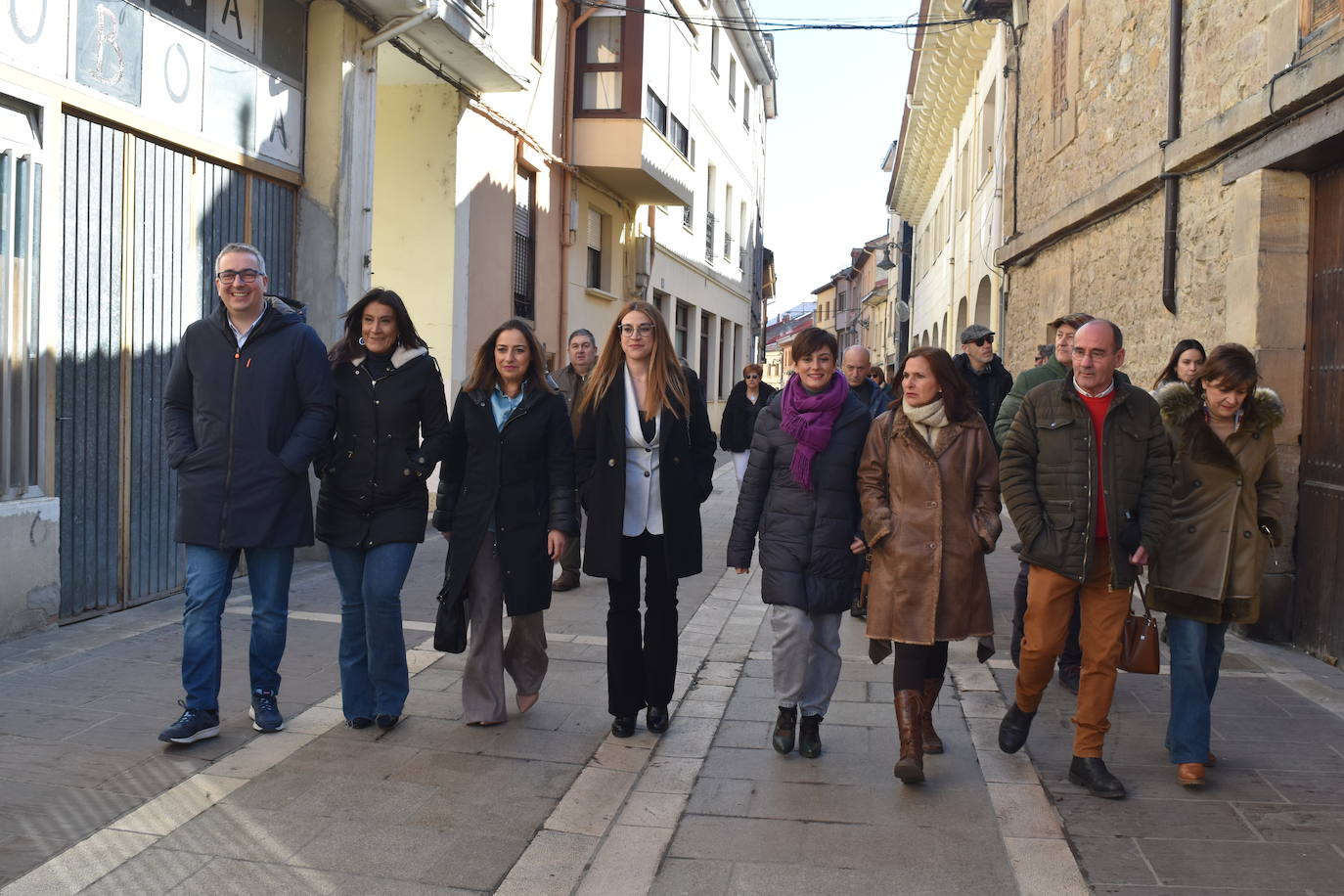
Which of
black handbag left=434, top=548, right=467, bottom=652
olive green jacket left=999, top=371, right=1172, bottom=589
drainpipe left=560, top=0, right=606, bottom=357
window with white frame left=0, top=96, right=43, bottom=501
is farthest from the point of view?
drainpipe left=560, top=0, right=606, bottom=357

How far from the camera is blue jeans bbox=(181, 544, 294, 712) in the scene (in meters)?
4.75

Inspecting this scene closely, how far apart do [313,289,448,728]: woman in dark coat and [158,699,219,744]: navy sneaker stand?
1.73 ft

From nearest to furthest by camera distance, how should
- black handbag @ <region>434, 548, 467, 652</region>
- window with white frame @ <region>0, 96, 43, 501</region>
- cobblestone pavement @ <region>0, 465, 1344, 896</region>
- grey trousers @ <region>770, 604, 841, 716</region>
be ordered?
1. cobblestone pavement @ <region>0, 465, 1344, 896</region>
2. grey trousers @ <region>770, 604, 841, 716</region>
3. black handbag @ <region>434, 548, 467, 652</region>
4. window with white frame @ <region>0, 96, 43, 501</region>

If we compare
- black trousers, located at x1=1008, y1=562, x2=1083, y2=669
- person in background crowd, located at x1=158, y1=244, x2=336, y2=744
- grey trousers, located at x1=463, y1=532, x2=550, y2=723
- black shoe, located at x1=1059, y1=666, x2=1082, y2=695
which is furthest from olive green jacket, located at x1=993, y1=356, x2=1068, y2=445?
person in background crowd, located at x1=158, y1=244, x2=336, y2=744

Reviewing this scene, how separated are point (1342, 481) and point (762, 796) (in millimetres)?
4110

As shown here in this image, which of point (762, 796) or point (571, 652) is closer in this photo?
point (762, 796)

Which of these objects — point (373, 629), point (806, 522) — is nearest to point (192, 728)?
point (373, 629)

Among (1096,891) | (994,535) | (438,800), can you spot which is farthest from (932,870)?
(438,800)

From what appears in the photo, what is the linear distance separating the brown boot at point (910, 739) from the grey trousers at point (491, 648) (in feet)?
5.30

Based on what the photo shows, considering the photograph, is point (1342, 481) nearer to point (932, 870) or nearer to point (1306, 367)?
point (1306, 367)

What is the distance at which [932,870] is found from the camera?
372cm

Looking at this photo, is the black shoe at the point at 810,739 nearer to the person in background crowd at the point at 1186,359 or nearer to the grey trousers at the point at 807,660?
the grey trousers at the point at 807,660

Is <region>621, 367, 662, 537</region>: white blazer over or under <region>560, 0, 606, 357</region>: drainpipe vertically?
under

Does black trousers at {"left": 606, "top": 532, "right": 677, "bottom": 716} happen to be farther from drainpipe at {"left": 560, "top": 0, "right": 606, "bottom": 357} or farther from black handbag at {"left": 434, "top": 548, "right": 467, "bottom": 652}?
drainpipe at {"left": 560, "top": 0, "right": 606, "bottom": 357}
